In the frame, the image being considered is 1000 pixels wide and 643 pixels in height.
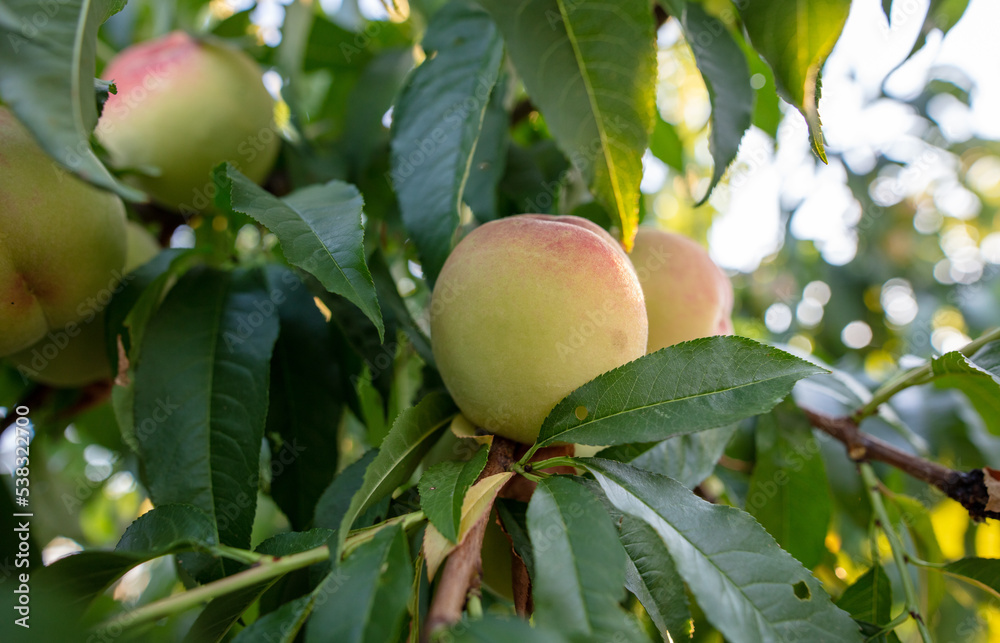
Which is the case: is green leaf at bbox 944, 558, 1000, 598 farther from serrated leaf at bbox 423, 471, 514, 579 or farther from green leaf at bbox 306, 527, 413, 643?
green leaf at bbox 306, 527, 413, 643

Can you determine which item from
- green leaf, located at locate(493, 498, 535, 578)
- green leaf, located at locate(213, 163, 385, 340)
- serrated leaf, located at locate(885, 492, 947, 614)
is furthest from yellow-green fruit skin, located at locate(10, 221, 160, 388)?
serrated leaf, located at locate(885, 492, 947, 614)

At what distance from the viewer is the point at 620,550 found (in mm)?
558

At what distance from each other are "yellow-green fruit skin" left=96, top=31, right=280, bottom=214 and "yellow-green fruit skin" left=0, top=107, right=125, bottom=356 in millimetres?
272

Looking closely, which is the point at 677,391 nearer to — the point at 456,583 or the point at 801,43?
the point at 456,583

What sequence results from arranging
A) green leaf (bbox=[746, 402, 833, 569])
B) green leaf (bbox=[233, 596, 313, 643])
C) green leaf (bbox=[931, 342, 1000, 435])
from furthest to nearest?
green leaf (bbox=[746, 402, 833, 569]), green leaf (bbox=[931, 342, 1000, 435]), green leaf (bbox=[233, 596, 313, 643])

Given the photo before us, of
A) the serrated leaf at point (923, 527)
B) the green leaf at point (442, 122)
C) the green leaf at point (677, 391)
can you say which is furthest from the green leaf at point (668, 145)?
the green leaf at point (677, 391)

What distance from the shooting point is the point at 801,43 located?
71 centimetres

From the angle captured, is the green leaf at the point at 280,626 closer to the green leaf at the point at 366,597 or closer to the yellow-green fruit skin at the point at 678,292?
the green leaf at the point at 366,597

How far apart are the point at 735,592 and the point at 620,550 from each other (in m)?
0.13

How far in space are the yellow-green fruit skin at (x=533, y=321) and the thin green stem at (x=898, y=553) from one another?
499 mm

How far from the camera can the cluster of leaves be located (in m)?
0.54

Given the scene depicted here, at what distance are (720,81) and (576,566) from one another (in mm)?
772

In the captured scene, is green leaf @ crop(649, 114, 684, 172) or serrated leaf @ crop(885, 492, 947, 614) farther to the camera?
green leaf @ crop(649, 114, 684, 172)

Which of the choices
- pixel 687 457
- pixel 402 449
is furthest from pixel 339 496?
pixel 687 457
